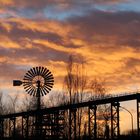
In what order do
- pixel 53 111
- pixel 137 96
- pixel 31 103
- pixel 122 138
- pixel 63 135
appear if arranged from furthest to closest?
pixel 31 103 < pixel 63 135 < pixel 53 111 < pixel 122 138 < pixel 137 96

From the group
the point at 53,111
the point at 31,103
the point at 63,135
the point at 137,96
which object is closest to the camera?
the point at 137,96

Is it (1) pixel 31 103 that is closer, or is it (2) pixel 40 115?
(2) pixel 40 115

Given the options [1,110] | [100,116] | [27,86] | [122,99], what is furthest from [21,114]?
[1,110]

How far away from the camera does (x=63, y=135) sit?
9206 cm

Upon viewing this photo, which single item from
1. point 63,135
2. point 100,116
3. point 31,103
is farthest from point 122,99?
point 31,103

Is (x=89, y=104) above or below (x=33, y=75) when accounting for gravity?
below

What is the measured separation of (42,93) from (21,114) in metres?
6.65

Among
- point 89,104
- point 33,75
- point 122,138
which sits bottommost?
point 122,138

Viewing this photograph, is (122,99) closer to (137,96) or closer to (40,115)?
(137,96)

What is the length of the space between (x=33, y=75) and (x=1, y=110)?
4748 cm

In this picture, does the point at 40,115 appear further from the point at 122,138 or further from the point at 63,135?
the point at 122,138

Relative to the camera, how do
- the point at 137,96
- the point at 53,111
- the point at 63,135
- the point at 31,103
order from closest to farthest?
1. the point at 137,96
2. the point at 53,111
3. the point at 63,135
4. the point at 31,103

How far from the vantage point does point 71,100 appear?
89875 millimetres

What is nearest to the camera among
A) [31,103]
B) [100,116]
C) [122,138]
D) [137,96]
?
[137,96]
